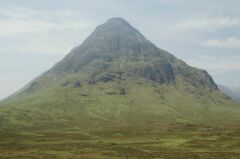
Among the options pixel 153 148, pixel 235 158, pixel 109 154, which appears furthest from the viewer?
pixel 153 148

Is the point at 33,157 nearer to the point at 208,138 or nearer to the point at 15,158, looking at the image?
the point at 15,158

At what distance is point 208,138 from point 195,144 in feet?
71.0

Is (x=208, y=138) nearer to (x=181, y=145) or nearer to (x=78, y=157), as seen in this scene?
(x=181, y=145)

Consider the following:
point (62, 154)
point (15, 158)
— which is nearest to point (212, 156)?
point (62, 154)

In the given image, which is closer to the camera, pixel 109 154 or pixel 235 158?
pixel 235 158

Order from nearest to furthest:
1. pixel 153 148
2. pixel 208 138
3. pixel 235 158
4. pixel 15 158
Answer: pixel 235 158, pixel 15 158, pixel 153 148, pixel 208 138


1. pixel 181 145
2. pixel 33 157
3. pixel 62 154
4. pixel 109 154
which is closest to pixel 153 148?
pixel 181 145

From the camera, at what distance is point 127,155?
98188 mm

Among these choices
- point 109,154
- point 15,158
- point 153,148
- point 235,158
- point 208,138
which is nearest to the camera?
point 235,158

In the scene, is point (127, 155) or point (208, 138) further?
point (208, 138)

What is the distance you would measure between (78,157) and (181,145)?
131 ft

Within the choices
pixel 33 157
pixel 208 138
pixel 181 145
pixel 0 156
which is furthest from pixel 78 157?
pixel 208 138

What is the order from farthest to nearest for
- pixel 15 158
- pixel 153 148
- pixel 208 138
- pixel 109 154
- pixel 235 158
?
pixel 208 138, pixel 153 148, pixel 109 154, pixel 15 158, pixel 235 158

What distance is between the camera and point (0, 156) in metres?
98.5
